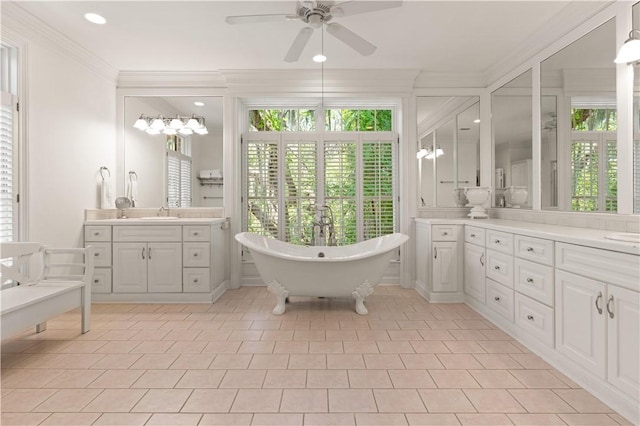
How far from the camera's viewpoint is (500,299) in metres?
2.92

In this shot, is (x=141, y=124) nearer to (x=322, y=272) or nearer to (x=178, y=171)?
(x=178, y=171)

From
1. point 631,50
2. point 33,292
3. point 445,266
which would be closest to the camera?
point 631,50

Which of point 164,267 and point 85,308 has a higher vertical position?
point 164,267

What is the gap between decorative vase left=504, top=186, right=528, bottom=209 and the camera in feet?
11.7

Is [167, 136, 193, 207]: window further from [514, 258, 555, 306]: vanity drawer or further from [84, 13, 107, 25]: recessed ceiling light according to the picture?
[514, 258, 555, 306]: vanity drawer

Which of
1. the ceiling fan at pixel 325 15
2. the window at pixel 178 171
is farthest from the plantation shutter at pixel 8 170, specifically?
the ceiling fan at pixel 325 15

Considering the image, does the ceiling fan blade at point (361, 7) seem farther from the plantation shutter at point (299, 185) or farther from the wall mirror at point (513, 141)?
the plantation shutter at point (299, 185)

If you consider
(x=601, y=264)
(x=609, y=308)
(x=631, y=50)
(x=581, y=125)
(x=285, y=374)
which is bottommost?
(x=285, y=374)

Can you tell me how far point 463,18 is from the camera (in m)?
3.00

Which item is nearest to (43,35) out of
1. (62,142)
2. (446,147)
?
(62,142)

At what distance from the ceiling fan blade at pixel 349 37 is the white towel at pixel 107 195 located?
122 inches

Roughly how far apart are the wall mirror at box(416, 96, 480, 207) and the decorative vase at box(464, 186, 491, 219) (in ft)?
1.16

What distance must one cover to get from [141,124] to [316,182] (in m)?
2.29

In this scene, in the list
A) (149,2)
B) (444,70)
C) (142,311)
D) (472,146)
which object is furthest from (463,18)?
(142,311)
